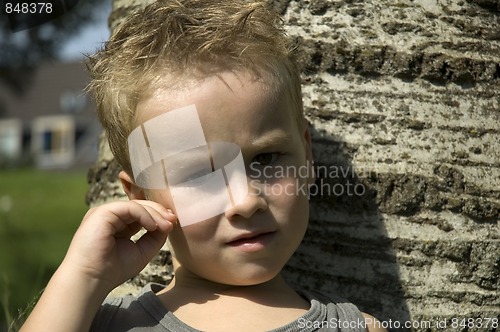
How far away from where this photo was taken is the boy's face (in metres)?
1.69

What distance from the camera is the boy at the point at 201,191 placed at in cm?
169

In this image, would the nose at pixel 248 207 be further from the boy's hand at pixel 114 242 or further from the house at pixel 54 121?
the house at pixel 54 121

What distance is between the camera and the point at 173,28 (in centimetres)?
182

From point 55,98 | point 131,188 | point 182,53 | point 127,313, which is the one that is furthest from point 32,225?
point 55,98

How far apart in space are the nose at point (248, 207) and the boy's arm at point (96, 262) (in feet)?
0.51

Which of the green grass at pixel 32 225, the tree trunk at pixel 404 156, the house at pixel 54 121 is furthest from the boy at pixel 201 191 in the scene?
the house at pixel 54 121

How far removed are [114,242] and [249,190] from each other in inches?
13.0

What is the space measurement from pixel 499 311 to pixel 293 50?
877mm

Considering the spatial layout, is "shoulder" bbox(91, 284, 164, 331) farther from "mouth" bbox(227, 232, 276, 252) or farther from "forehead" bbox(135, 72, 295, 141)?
"forehead" bbox(135, 72, 295, 141)

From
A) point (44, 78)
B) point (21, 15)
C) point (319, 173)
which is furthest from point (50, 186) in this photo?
point (44, 78)

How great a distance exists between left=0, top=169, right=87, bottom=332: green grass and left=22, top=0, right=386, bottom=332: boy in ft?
2.55

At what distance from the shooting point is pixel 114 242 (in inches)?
68.1

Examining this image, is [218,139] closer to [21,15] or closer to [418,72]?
[418,72]

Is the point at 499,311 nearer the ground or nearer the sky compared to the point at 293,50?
nearer the ground
